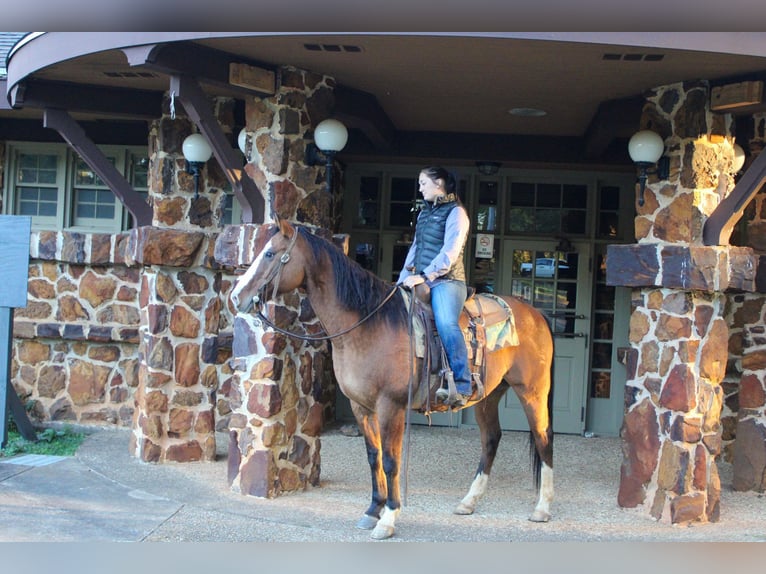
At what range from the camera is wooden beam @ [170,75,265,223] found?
6090 millimetres

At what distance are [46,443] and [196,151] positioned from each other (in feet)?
11.0

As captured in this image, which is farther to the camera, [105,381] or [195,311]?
→ [105,381]

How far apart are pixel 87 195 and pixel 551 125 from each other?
5278mm

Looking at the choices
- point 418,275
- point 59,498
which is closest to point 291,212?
point 418,275

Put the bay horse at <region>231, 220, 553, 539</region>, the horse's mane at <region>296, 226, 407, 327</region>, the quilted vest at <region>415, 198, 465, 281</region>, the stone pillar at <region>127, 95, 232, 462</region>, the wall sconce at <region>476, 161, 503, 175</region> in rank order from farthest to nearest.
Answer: the wall sconce at <region>476, 161, 503, 175</region> → the stone pillar at <region>127, 95, 232, 462</region> → the quilted vest at <region>415, 198, 465, 281</region> → the horse's mane at <region>296, 226, 407, 327</region> → the bay horse at <region>231, 220, 553, 539</region>

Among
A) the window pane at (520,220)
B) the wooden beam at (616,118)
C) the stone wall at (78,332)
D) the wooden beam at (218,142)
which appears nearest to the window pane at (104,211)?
the stone wall at (78,332)

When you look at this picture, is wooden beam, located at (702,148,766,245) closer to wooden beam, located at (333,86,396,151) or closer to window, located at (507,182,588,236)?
wooden beam, located at (333,86,396,151)

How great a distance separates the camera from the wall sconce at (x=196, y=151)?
24.6ft

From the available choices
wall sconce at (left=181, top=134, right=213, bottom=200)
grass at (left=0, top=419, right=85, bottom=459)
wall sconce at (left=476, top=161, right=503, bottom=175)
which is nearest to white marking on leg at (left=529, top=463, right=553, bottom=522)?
wall sconce at (left=476, top=161, right=503, bottom=175)

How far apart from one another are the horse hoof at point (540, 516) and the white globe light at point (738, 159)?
122 inches

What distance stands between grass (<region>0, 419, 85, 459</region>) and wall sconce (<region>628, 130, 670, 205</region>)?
18.8 ft

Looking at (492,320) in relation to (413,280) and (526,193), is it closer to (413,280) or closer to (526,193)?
(413,280)

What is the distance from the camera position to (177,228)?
7750 millimetres

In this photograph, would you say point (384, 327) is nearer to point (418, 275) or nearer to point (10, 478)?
point (418, 275)
